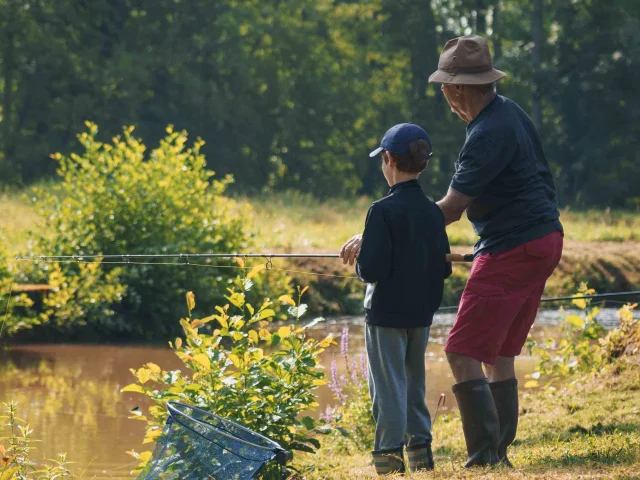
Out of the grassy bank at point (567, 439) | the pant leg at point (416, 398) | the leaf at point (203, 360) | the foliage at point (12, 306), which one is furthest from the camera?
the foliage at point (12, 306)

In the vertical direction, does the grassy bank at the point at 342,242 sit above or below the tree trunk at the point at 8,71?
below

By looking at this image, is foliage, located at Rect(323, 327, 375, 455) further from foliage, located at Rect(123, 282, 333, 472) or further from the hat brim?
the hat brim

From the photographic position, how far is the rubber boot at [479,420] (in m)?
4.57

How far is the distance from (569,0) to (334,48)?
27.6 ft

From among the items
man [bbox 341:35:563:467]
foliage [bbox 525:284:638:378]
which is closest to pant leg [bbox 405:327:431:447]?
man [bbox 341:35:563:467]

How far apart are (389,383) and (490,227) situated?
76 centimetres

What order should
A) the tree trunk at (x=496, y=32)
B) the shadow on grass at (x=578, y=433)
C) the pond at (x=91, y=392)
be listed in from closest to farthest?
the shadow on grass at (x=578, y=433)
the pond at (x=91, y=392)
the tree trunk at (x=496, y=32)

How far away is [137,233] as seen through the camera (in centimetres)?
1206

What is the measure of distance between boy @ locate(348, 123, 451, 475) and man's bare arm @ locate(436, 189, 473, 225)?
0.04 metres

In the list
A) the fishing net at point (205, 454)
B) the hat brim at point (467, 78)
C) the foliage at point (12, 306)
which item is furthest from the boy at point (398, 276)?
the foliage at point (12, 306)

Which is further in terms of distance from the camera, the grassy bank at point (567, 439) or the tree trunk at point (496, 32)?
the tree trunk at point (496, 32)

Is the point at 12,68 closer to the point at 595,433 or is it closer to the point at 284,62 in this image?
the point at 284,62

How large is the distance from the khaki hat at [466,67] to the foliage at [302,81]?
28.7 m

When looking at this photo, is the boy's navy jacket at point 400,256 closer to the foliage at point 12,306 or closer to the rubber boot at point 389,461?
the rubber boot at point 389,461
